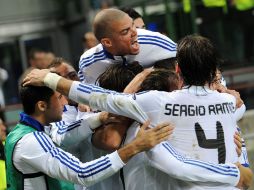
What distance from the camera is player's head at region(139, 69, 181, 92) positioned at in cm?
369

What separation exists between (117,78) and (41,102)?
44cm

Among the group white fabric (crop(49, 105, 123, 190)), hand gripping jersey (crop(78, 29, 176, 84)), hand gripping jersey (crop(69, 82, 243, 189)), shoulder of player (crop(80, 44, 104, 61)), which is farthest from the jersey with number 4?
shoulder of player (crop(80, 44, 104, 61))

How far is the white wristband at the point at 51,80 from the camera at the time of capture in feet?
12.0

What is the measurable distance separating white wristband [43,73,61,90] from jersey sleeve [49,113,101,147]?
363 mm

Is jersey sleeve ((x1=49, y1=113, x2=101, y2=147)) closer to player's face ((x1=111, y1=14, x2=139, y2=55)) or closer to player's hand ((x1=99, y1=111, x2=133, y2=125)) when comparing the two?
player's hand ((x1=99, y1=111, x2=133, y2=125))

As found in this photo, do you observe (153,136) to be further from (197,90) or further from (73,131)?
(73,131)

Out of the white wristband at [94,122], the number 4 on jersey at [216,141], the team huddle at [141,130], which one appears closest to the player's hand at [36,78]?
the team huddle at [141,130]

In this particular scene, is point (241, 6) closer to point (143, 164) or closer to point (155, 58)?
point (155, 58)

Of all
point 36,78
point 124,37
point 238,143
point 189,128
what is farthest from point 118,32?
point 238,143

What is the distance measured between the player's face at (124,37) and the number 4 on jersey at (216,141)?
77 cm

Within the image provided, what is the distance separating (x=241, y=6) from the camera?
1049 centimetres

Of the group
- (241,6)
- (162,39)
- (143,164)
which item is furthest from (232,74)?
(143,164)

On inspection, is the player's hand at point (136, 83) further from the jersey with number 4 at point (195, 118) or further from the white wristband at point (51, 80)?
the white wristband at point (51, 80)

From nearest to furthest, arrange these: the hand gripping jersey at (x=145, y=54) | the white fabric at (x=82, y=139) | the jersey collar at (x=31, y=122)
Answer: the jersey collar at (x=31, y=122), the white fabric at (x=82, y=139), the hand gripping jersey at (x=145, y=54)
